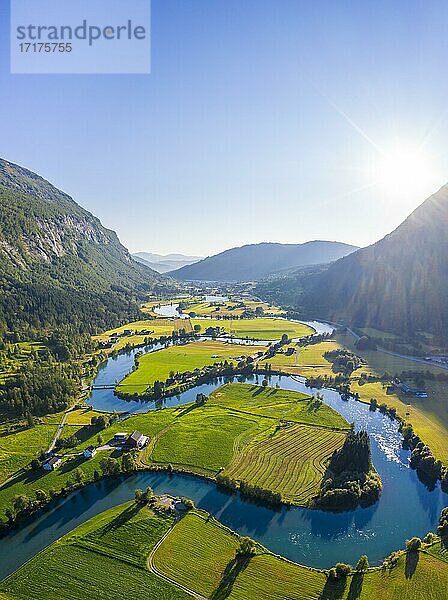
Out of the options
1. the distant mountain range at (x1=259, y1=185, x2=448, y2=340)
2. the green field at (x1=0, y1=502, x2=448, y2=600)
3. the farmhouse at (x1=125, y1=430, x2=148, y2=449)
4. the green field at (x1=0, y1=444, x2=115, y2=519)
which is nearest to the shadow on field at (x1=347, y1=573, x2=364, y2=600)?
Answer: the green field at (x1=0, y1=502, x2=448, y2=600)

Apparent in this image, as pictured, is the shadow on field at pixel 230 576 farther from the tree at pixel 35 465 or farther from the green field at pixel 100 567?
the tree at pixel 35 465

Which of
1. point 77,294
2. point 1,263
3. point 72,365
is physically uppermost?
point 1,263

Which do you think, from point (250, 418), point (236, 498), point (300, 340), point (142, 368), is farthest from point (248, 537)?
point (300, 340)

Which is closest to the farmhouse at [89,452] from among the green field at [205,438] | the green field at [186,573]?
the green field at [205,438]

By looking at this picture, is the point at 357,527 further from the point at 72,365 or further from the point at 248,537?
the point at 72,365

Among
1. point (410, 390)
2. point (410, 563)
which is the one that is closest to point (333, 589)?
point (410, 563)

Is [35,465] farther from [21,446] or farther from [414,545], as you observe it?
[414,545]

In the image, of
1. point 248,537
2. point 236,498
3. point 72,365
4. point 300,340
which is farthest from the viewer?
point 300,340
